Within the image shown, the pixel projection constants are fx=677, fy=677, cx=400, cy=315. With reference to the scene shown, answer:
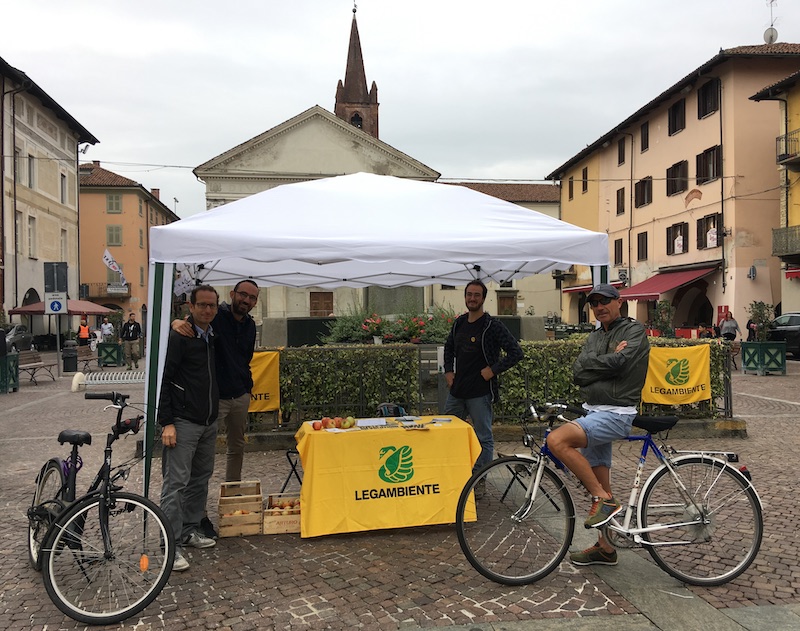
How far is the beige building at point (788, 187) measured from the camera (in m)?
25.7

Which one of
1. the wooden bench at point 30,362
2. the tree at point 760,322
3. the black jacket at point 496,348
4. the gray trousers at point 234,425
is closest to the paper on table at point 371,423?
the gray trousers at point 234,425

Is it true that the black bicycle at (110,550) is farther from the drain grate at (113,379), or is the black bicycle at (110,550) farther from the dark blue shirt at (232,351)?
the drain grate at (113,379)

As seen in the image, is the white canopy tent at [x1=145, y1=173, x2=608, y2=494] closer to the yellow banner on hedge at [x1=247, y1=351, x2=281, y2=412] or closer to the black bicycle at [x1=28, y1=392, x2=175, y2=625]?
the black bicycle at [x1=28, y1=392, x2=175, y2=625]

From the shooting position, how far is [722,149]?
92.4ft

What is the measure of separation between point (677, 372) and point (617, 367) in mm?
5224

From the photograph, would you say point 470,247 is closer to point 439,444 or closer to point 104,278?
point 439,444

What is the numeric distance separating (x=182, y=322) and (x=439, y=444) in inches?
80.5

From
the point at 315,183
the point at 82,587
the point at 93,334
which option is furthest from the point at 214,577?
the point at 93,334

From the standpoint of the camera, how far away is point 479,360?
221 inches

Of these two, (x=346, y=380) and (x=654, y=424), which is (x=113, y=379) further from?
(x=654, y=424)

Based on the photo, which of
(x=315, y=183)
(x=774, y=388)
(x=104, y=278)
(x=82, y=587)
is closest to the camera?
(x=82, y=587)

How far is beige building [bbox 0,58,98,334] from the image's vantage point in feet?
94.3

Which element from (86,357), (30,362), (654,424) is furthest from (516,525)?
(86,357)

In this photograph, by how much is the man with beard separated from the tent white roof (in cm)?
51
